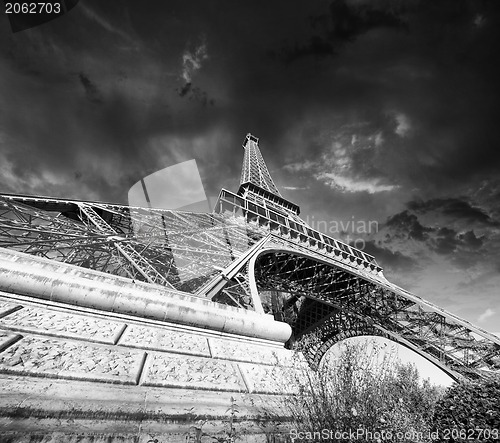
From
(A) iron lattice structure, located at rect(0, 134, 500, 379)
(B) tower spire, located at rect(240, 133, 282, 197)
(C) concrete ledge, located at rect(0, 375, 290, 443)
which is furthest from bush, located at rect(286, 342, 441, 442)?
(B) tower spire, located at rect(240, 133, 282, 197)

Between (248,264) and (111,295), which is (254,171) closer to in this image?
(248,264)

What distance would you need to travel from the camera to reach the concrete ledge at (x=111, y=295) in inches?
110

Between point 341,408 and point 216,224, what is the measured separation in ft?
44.7

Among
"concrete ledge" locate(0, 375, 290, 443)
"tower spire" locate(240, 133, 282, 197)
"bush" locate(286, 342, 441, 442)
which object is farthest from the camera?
"tower spire" locate(240, 133, 282, 197)

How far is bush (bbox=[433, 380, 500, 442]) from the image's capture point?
459 cm

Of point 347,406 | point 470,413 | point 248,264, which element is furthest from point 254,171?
point 347,406

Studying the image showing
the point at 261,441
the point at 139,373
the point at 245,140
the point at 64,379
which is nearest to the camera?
the point at 64,379

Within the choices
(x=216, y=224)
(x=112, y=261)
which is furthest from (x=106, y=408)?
(x=216, y=224)

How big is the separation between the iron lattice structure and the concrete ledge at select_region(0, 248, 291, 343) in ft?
6.41

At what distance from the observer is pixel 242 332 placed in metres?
3.75

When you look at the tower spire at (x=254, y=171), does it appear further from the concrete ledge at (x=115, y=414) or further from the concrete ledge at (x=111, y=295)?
the concrete ledge at (x=115, y=414)

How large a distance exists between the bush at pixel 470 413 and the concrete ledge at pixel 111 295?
4.67 meters

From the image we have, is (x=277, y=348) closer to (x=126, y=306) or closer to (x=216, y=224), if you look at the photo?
(x=126, y=306)

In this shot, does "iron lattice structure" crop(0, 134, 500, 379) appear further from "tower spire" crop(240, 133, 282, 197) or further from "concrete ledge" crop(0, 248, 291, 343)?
"tower spire" crop(240, 133, 282, 197)
